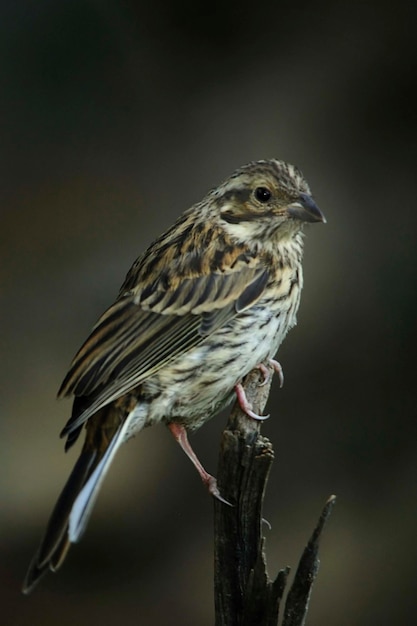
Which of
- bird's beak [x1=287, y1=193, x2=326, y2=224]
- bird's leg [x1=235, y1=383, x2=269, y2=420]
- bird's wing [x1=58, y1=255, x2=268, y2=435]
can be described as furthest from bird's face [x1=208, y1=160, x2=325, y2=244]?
bird's leg [x1=235, y1=383, x2=269, y2=420]

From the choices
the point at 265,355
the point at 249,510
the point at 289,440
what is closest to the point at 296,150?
the point at 289,440

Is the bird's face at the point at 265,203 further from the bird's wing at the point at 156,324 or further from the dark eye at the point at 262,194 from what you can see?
the bird's wing at the point at 156,324

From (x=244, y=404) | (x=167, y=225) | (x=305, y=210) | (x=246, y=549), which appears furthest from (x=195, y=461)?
(x=167, y=225)

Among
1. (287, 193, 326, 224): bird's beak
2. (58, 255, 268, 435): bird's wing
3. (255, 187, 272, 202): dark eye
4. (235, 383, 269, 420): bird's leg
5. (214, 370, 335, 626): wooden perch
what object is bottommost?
(214, 370, 335, 626): wooden perch

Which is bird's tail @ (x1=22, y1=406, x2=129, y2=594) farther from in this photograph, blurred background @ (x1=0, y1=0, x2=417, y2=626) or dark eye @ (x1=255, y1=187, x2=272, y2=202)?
blurred background @ (x1=0, y1=0, x2=417, y2=626)

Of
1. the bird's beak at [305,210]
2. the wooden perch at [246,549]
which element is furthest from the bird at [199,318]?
the wooden perch at [246,549]

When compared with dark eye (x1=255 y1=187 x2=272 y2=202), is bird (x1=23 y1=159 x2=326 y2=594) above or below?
below

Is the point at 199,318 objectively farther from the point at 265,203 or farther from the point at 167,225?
the point at 167,225
